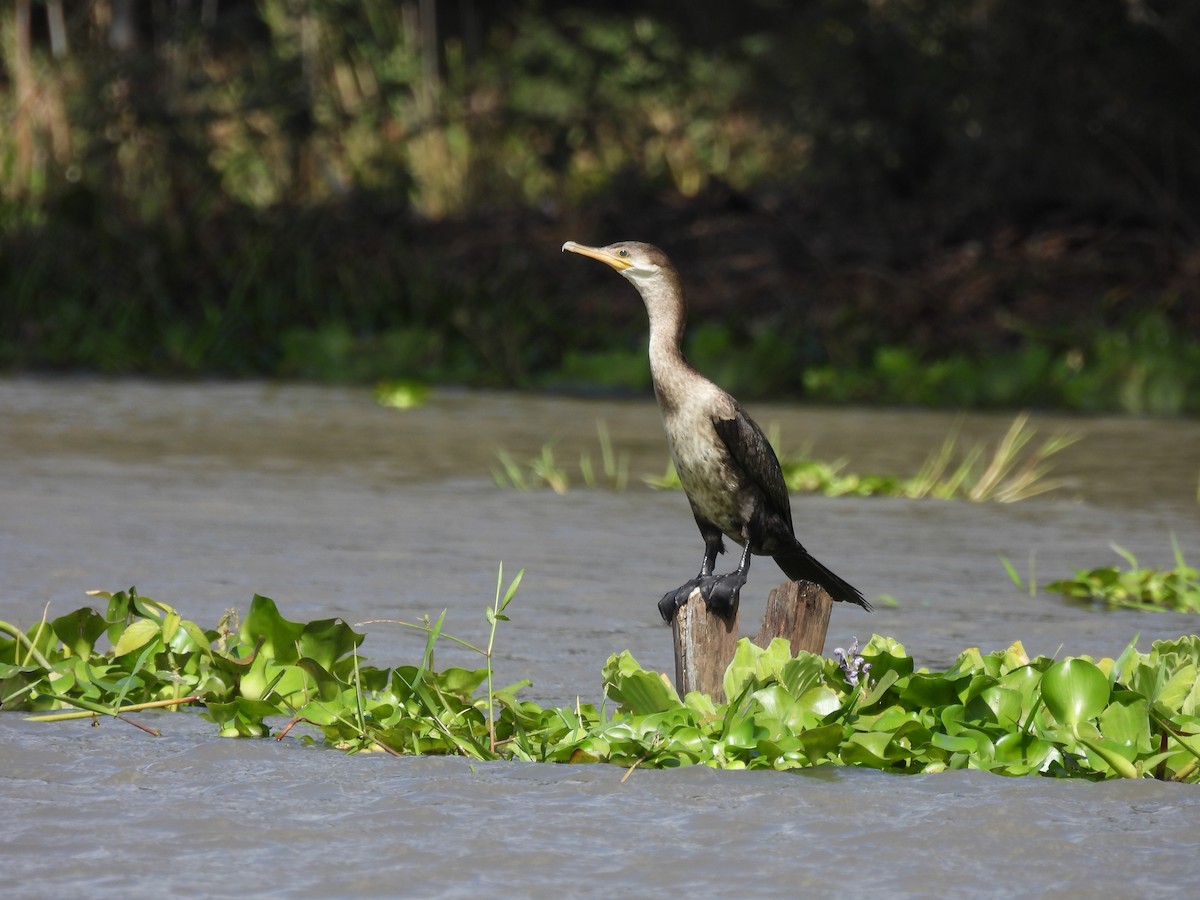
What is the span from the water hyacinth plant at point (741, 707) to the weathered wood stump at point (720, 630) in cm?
8

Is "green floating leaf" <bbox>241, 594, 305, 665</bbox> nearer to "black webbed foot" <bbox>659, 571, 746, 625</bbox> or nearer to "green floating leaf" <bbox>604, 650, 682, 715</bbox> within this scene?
"green floating leaf" <bbox>604, 650, 682, 715</bbox>

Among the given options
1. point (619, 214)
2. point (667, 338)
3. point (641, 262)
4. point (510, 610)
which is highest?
point (619, 214)

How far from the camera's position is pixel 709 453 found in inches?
158

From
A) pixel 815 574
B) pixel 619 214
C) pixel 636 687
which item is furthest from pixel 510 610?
pixel 619 214

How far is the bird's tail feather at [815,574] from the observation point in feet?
13.5

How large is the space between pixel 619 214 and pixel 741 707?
411 inches

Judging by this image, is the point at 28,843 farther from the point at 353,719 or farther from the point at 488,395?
the point at 488,395

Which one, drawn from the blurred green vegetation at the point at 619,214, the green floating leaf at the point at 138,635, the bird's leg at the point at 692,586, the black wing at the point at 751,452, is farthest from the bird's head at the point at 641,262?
the blurred green vegetation at the point at 619,214

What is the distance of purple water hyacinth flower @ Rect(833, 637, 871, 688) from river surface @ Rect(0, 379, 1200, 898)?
0.21 meters

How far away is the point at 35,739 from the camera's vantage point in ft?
12.6

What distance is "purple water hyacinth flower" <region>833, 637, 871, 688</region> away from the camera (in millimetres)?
3766

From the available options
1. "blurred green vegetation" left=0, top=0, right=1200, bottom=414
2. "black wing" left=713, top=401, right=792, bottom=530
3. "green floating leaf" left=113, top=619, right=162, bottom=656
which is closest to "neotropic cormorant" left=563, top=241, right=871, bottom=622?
"black wing" left=713, top=401, right=792, bottom=530

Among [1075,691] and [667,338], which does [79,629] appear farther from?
[1075,691]

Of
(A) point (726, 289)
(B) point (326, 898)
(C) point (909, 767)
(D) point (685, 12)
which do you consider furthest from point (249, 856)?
(D) point (685, 12)
